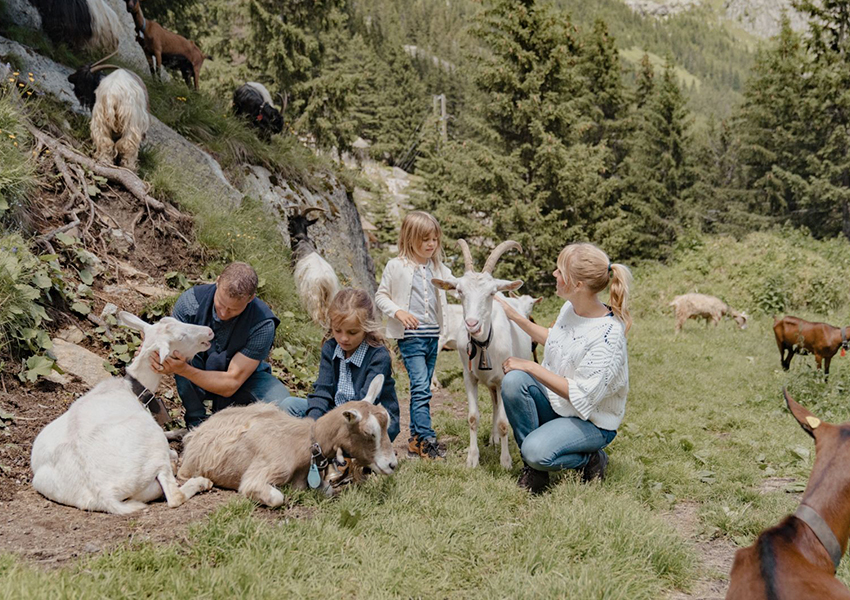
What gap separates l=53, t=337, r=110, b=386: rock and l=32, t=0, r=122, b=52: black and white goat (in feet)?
18.8

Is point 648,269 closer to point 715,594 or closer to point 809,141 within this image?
point 809,141

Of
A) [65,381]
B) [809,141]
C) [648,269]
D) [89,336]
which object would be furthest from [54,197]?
[809,141]

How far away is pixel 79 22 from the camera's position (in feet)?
27.4

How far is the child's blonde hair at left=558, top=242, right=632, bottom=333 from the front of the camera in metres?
3.72

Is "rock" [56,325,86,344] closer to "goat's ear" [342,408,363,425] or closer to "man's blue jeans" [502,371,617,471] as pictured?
"goat's ear" [342,408,363,425]

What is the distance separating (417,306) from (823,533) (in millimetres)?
3459

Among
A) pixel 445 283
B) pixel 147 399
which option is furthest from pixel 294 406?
pixel 445 283

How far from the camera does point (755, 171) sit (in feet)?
92.1

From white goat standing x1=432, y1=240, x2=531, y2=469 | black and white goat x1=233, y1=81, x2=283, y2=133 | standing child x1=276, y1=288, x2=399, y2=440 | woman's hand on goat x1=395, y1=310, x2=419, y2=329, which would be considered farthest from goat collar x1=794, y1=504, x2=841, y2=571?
black and white goat x1=233, y1=81, x2=283, y2=133

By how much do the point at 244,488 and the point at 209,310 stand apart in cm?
136

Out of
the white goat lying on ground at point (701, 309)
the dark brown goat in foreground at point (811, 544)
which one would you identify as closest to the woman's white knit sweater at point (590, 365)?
the dark brown goat in foreground at point (811, 544)

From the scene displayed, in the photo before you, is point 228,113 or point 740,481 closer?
point 740,481

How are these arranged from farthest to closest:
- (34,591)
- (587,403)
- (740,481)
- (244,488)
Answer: (740,481)
(587,403)
(244,488)
(34,591)

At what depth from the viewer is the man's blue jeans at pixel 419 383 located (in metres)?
4.83
